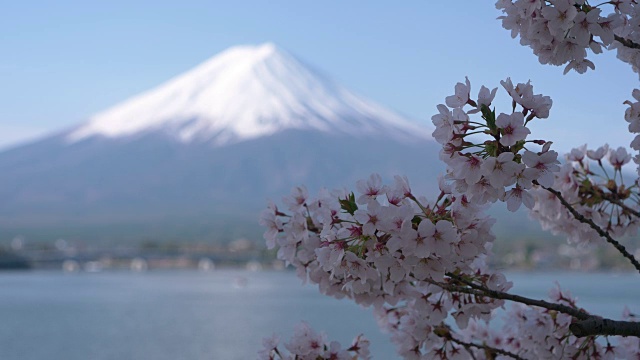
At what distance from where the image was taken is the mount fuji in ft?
308

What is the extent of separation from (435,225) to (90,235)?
284 feet

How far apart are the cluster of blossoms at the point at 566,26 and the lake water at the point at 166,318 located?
11.4 m

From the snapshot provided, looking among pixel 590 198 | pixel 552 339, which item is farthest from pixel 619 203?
pixel 552 339

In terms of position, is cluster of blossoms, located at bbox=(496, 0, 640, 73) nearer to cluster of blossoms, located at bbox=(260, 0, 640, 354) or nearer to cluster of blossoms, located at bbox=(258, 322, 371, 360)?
cluster of blossoms, located at bbox=(260, 0, 640, 354)

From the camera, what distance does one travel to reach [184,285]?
5100 cm

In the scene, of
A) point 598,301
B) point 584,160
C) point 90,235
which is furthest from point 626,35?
point 90,235

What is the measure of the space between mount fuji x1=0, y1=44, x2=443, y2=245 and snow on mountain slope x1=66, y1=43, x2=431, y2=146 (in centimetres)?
12

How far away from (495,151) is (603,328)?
12.9 inches

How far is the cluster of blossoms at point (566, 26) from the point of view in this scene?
122 centimetres

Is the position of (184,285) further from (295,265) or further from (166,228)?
(295,265)

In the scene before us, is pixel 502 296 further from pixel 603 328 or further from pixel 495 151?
pixel 495 151

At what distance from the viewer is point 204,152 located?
102312mm

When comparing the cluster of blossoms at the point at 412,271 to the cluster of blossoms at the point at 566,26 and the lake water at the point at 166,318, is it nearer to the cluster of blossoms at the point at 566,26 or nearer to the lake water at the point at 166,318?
the cluster of blossoms at the point at 566,26

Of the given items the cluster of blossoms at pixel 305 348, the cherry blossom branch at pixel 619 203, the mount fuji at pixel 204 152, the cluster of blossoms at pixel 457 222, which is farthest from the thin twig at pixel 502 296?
the mount fuji at pixel 204 152
